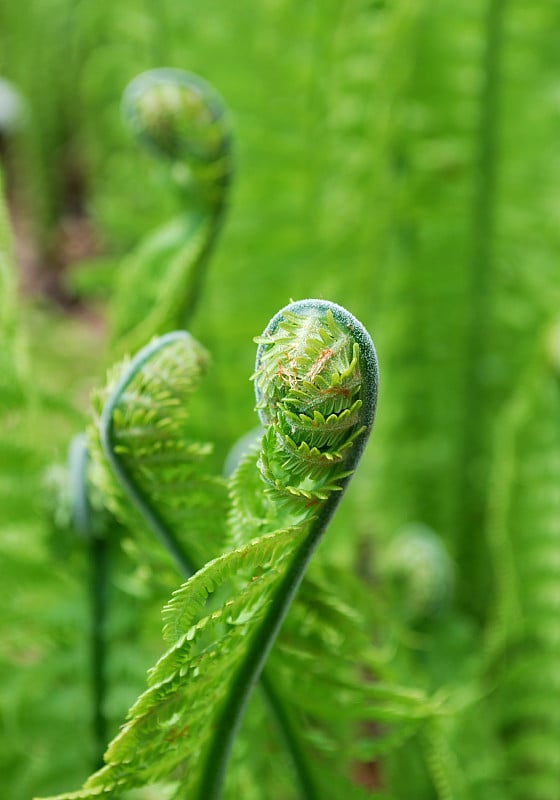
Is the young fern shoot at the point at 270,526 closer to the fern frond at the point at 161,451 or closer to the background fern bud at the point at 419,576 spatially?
the fern frond at the point at 161,451

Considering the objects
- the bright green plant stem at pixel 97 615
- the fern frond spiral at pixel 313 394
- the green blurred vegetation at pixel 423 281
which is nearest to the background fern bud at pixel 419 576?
the green blurred vegetation at pixel 423 281

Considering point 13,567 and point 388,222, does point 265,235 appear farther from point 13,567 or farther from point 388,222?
point 13,567

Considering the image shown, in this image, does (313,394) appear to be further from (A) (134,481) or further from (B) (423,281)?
(B) (423,281)

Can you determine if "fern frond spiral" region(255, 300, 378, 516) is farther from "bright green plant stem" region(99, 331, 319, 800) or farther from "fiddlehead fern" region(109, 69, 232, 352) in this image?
"fiddlehead fern" region(109, 69, 232, 352)

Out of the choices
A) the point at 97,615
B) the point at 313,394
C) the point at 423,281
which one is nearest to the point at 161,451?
the point at 313,394

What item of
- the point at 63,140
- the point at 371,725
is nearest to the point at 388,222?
the point at 371,725
